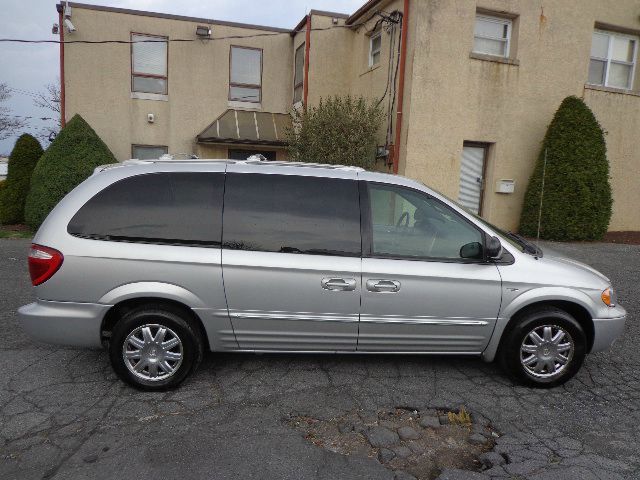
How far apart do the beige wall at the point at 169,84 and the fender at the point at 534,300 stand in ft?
41.3

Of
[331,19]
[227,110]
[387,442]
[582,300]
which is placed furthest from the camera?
[227,110]

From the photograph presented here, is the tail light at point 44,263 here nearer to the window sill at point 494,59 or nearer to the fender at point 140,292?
the fender at point 140,292

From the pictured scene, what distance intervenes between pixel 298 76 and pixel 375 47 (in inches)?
115

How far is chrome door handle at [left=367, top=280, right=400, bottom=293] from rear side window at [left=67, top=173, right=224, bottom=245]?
3.98 feet

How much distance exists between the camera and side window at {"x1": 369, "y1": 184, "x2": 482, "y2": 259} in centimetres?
374

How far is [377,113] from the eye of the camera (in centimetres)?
1135

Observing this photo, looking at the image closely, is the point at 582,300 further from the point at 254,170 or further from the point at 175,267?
the point at 175,267

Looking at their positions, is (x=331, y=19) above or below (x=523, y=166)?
above

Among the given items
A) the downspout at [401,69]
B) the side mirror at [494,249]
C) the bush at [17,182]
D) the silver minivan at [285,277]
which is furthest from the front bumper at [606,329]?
the bush at [17,182]

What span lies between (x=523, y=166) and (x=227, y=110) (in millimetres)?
8823

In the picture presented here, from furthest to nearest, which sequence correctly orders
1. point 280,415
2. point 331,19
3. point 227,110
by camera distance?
point 227,110 → point 331,19 → point 280,415

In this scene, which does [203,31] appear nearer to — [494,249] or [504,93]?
[504,93]

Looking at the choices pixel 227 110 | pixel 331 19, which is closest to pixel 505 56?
pixel 331 19

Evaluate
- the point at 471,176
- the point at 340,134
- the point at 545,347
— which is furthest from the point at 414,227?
the point at 471,176
